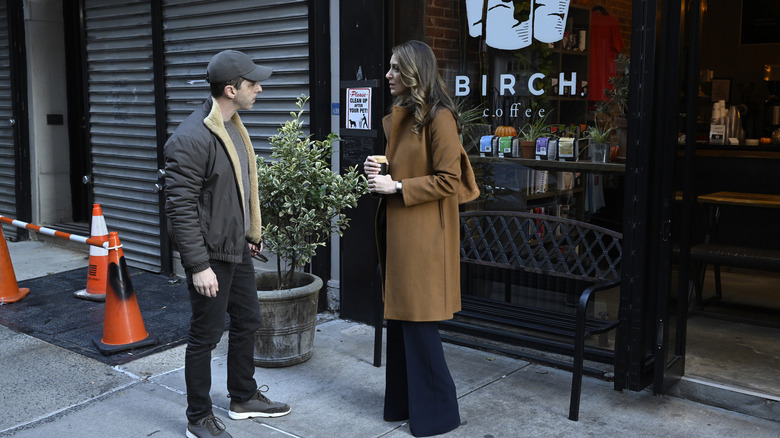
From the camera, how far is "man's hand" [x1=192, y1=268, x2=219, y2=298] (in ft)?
12.5

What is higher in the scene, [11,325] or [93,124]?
[93,124]

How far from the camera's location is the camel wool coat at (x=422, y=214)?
12.5 ft

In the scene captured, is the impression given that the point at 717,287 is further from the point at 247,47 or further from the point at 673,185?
the point at 247,47

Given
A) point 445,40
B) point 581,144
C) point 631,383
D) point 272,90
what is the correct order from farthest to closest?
point 272,90, point 445,40, point 581,144, point 631,383

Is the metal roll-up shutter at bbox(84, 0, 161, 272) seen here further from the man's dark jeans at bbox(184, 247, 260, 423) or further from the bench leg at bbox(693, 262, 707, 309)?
the bench leg at bbox(693, 262, 707, 309)

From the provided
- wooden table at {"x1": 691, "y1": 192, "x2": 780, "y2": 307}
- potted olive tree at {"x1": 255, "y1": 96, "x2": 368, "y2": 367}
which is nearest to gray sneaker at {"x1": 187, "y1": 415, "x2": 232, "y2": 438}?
potted olive tree at {"x1": 255, "y1": 96, "x2": 368, "y2": 367}

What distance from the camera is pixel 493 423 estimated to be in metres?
4.25

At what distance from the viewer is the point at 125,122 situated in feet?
26.7

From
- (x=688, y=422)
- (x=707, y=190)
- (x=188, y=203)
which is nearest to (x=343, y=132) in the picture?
(x=188, y=203)

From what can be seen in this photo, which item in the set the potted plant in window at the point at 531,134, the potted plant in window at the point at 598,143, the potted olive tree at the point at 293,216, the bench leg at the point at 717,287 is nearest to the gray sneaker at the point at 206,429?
the potted olive tree at the point at 293,216

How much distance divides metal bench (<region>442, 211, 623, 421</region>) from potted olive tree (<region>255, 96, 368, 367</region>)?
93 centimetres

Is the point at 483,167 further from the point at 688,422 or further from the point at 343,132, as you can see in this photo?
the point at 688,422

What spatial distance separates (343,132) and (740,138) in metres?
5.06

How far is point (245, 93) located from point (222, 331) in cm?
124
